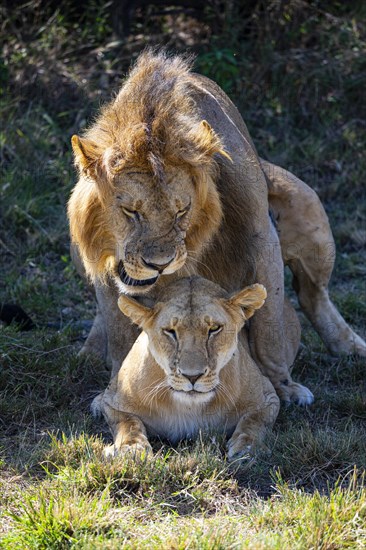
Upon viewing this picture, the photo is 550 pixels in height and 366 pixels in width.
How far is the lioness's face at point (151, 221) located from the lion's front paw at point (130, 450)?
2.25 feet

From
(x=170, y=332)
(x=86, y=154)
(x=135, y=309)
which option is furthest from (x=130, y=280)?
(x=86, y=154)

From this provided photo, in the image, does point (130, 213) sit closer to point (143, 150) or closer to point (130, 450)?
point (143, 150)

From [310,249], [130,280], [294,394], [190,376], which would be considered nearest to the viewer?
[190,376]

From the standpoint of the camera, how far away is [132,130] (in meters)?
4.38

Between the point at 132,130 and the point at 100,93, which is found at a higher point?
the point at 132,130

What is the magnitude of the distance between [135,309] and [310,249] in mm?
1685

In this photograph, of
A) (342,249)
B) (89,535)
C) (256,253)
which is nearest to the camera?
(89,535)

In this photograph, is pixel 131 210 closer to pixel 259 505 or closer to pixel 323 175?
pixel 259 505

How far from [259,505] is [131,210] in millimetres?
1313

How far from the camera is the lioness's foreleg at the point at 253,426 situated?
14.2 feet

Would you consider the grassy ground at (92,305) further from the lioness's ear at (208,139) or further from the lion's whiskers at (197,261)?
the lioness's ear at (208,139)

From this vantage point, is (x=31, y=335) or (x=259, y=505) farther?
(x=31, y=335)

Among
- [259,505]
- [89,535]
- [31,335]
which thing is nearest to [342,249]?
[31,335]

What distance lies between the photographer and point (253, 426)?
14.9 ft
